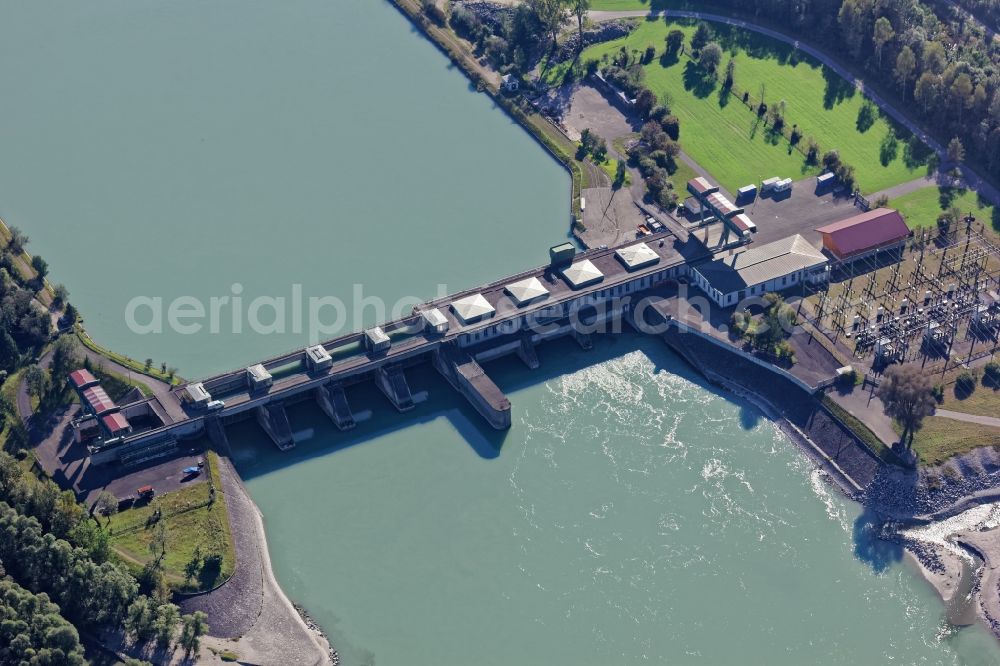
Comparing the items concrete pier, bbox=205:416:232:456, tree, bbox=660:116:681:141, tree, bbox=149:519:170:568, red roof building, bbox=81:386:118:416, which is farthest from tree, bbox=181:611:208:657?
tree, bbox=660:116:681:141

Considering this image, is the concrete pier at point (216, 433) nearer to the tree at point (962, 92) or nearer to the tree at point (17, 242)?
the tree at point (17, 242)

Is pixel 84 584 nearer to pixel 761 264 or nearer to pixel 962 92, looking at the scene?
pixel 761 264

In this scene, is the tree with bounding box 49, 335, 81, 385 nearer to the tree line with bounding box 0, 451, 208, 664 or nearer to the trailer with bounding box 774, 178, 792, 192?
the tree line with bounding box 0, 451, 208, 664

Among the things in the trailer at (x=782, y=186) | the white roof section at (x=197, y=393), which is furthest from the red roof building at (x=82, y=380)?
the trailer at (x=782, y=186)

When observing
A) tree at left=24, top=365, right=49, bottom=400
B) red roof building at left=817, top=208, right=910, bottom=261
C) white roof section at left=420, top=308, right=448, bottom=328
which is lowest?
tree at left=24, top=365, right=49, bottom=400

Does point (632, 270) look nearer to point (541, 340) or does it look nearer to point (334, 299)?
point (541, 340)

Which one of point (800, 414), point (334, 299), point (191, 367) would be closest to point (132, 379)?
point (191, 367)

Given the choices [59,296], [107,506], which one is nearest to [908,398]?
[107,506]
